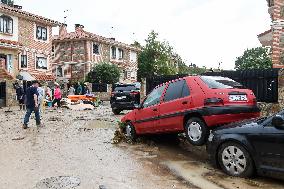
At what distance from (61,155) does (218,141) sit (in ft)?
12.4

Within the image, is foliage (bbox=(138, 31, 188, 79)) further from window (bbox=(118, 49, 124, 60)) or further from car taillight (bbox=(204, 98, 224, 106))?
car taillight (bbox=(204, 98, 224, 106))

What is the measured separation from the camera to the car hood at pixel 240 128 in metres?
6.24

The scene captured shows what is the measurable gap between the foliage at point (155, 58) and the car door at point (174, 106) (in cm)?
4327

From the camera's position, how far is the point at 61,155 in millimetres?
8266

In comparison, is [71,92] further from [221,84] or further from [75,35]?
[221,84]

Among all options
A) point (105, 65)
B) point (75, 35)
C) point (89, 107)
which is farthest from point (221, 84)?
point (75, 35)

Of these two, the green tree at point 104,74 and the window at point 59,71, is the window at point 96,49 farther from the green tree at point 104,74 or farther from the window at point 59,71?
the window at point 59,71

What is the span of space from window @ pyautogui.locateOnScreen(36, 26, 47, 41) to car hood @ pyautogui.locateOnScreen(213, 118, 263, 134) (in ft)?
106

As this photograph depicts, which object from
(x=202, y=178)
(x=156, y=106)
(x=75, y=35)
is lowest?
(x=202, y=178)

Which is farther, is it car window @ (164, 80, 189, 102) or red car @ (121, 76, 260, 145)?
car window @ (164, 80, 189, 102)

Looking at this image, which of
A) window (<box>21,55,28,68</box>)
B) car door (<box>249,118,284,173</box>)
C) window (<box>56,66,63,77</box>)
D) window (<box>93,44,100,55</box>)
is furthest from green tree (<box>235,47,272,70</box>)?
window (<box>56,66,63,77</box>)

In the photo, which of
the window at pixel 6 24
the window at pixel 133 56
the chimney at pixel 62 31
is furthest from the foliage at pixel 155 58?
the window at pixel 6 24

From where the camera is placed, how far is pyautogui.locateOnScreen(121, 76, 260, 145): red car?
7.32 m

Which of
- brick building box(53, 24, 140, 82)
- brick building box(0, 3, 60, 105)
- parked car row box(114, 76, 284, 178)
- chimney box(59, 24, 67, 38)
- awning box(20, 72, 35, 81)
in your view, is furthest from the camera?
chimney box(59, 24, 67, 38)
